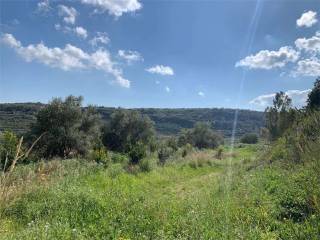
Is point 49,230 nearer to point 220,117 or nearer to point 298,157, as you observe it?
point 298,157

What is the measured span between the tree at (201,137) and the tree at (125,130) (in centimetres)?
1208

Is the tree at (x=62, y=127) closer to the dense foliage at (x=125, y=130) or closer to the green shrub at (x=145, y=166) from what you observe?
the dense foliage at (x=125, y=130)

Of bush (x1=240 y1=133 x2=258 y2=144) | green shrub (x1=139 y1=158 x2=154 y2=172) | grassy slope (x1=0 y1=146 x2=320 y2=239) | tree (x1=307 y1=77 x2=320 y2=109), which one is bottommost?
bush (x1=240 y1=133 x2=258 y2=144)

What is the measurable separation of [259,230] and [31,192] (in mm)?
5764

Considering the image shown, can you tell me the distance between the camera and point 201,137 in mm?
63312

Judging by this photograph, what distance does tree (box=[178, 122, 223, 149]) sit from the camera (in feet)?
205

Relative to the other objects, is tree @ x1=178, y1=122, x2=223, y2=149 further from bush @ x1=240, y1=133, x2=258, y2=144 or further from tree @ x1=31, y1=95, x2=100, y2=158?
tree @ x1=31, y1=95, x2=100, y2=158

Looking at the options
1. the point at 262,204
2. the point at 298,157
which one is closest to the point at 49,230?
the point at 262,204

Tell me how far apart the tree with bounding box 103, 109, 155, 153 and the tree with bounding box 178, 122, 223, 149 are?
39.6 feet

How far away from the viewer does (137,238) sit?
687 cm

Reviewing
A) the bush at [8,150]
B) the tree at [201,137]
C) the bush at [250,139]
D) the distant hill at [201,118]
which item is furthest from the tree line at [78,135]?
the distant hill at [201,118]

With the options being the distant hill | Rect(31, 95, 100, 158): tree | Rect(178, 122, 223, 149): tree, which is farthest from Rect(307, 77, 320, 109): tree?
the distant hill

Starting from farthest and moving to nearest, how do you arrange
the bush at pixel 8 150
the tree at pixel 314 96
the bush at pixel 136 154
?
the tree at pixel 314 96 → the bush at pixel 136 154 → the bush at pixel 8 150

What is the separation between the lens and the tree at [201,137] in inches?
2456
